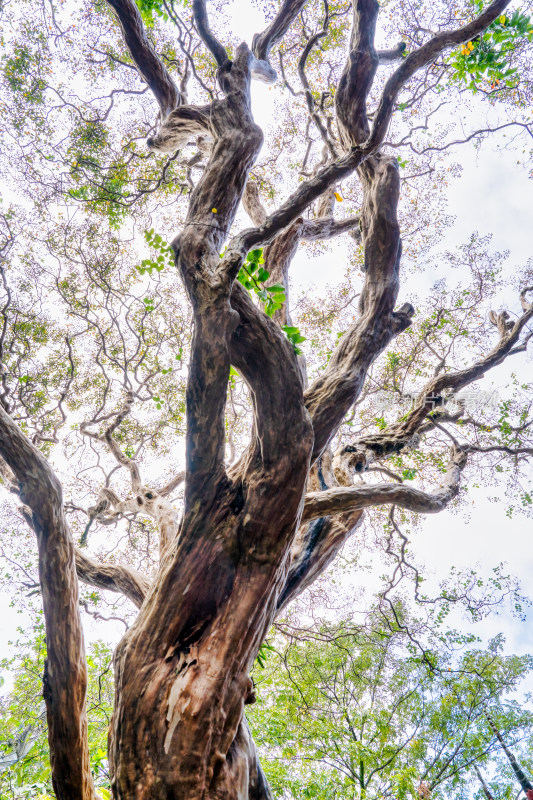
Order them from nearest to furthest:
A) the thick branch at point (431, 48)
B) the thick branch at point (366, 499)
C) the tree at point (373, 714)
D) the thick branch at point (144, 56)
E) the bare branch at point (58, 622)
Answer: the bare branch at point (58, 622), the thick branch at point (366, 499), the thick branch at point (431, 48), the thick branch at point (144, 56), the tree at point (373, 714)

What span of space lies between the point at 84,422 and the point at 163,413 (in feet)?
4.92

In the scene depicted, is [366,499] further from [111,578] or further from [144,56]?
[144,56]

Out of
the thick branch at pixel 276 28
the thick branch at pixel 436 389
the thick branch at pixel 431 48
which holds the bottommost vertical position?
the thick branch at pixel 436 389

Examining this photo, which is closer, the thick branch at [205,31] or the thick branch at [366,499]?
the thick branch at [366,499]

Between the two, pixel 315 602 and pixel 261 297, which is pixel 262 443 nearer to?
pixel 261 297

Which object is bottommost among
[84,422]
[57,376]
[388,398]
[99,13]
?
[84,422]

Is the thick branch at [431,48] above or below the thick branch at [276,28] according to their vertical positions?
below

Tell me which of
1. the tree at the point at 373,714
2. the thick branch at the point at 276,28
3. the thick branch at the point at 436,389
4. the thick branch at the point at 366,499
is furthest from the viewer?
the tree at the point at 373,714

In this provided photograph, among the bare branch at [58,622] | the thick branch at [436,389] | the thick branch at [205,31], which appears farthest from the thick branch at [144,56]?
the thick branch at [436,389]

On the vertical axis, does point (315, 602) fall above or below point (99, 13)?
below

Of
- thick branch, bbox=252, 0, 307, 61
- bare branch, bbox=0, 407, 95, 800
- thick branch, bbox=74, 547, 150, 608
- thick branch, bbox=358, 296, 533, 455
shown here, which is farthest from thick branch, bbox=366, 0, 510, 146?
thick branch, bbox=74, 547, 150, 608

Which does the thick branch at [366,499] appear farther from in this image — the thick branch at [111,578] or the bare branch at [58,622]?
the thick branch at [111,578]

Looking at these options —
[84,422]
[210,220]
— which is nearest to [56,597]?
[210,220]

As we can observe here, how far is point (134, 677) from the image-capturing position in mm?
2496
